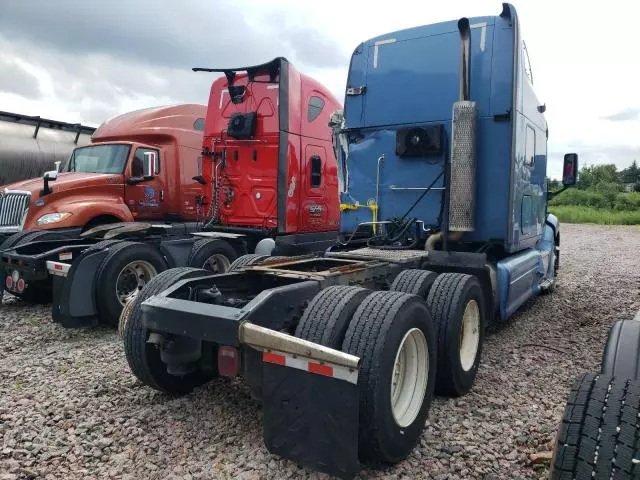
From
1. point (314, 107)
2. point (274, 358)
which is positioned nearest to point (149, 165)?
point (314, 107)

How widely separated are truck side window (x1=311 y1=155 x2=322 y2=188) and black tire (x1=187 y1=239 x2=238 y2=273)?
192 centimetres

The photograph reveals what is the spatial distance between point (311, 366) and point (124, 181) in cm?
689

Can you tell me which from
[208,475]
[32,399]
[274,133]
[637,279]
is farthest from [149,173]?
[637,279]

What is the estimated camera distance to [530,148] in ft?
20.7

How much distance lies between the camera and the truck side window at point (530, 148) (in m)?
6.09

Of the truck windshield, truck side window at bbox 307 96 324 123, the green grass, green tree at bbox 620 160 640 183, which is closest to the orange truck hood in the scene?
the truck windshield

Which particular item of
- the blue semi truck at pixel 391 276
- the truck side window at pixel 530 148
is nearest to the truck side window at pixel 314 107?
the blue semi truck at pixel 391 276

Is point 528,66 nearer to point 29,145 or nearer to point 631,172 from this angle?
point 29,145

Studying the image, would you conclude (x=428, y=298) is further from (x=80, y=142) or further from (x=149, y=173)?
(x=80, y=142)

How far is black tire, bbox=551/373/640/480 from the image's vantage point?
6.09ft

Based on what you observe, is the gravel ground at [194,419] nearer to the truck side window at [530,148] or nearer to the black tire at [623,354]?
the black tire at [623,354]

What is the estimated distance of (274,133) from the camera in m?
7.98

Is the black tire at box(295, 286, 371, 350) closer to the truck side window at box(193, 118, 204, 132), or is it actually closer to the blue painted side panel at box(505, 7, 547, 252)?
the blue painted side panel at box(505, 7, 547, 252)

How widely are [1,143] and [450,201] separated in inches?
467
